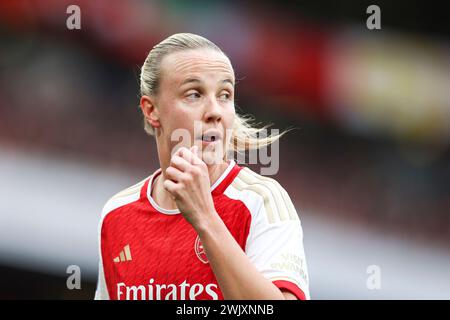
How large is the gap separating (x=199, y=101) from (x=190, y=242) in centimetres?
60

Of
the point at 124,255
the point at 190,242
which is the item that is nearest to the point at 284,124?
the point at 124,255

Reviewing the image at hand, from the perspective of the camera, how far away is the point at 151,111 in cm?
302

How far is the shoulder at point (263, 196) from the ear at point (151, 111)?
455 mm

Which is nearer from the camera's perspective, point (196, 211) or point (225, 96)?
point (196, 211)

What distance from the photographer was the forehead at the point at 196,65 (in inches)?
110

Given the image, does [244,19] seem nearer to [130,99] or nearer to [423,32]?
[130,99]

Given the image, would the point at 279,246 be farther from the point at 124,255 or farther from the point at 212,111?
the point at 124,255

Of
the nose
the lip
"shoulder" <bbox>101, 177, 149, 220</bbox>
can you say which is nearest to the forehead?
the nose

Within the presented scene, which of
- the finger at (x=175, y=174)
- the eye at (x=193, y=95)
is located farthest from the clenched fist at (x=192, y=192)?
the eye at (x=193, y=95)

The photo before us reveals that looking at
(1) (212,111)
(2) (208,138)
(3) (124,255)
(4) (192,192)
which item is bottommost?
(3) (124,255)

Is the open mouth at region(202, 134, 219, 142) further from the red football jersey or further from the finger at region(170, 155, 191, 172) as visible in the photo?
the finger at region(170, 155, 191, 172)

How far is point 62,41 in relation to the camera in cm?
732
